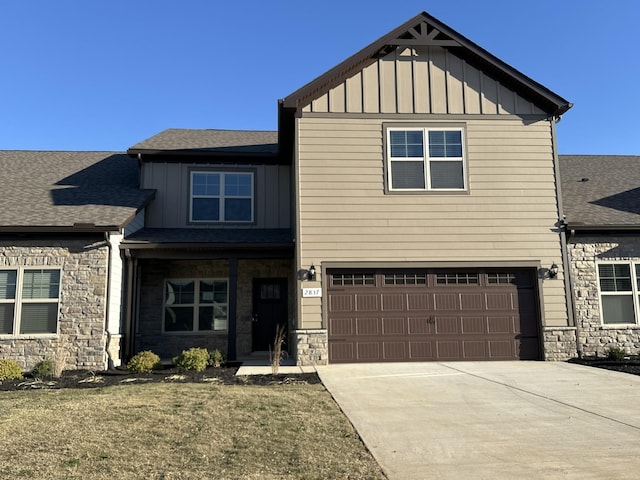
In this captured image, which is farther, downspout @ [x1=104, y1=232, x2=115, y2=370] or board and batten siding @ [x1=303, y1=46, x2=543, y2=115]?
board and batten siding @ [x1=303, y1=46, x2=543, y2=115]

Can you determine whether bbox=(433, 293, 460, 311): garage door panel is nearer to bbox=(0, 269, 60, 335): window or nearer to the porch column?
the porch column

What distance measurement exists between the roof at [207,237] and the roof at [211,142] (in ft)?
7.38

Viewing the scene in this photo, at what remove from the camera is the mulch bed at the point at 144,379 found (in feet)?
30.5

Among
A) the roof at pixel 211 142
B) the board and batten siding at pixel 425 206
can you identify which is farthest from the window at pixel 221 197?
the board and batten siding at pixel 425 206

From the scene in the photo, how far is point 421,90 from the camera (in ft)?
41.4

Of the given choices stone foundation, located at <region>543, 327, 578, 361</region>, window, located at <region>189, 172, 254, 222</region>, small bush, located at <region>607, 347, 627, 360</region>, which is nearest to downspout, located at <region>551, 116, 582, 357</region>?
stone foundation, located at <region>543, 327, 578, 361</region>

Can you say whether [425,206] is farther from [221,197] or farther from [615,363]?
[221,197]

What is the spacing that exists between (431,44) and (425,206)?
13.0 feet

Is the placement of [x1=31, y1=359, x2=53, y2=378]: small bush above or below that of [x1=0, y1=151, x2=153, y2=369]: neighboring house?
below

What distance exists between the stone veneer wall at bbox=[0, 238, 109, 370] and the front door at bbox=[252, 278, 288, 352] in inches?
165

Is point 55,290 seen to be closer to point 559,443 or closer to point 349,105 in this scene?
point 349,105

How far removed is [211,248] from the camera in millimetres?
12648

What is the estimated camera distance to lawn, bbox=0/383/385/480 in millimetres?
4430

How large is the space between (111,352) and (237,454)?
7531 millimetres
